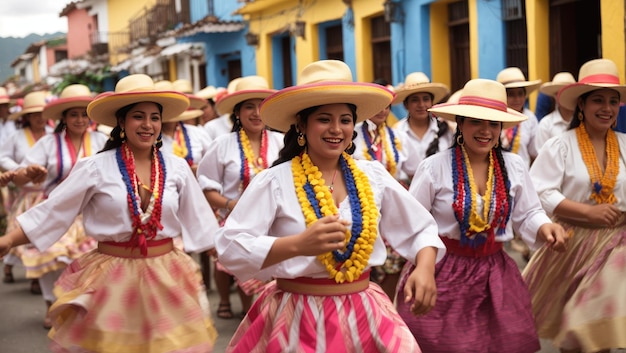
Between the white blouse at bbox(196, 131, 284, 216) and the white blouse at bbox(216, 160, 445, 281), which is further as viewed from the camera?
the white blouse at bbox(196, 131, 284, 216)

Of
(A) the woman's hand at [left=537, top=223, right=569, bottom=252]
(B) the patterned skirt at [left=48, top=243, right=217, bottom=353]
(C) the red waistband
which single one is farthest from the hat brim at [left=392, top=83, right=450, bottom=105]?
(B) the patterned skirt at [left=48, top=243, right=217, bottom=353]

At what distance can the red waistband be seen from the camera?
18.0 ft

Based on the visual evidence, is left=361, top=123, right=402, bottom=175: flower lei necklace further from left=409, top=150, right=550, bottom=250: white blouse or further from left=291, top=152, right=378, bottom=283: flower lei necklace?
left=291, top=152, right=378, bottom=283: flower lei necklace

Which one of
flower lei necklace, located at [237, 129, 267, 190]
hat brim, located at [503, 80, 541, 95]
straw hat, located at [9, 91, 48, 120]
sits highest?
straw hat, located at [9, 91, 48, 120]

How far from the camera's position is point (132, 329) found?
5375 millimetres

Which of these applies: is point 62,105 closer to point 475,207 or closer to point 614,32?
point 475,207

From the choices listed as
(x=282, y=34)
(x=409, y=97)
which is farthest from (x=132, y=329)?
(x=282, y=34)

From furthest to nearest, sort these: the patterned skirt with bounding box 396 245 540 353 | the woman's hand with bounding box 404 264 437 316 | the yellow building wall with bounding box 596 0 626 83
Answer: the yellow building wall with bounding box 596 0 626 83
the patterned skirt with bounding box 396 245 540 353
the woman's hand with bounding box 404 264 437 316

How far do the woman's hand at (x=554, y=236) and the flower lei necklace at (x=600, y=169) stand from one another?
93 cm

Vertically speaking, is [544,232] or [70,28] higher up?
[70,28]

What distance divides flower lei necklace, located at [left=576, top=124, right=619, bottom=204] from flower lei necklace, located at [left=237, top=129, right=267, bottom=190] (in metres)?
2.83

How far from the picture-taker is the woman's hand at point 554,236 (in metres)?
5.07

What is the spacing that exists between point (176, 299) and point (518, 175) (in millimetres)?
2216

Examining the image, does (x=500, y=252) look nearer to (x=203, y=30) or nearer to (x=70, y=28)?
(x=203, y=30)
